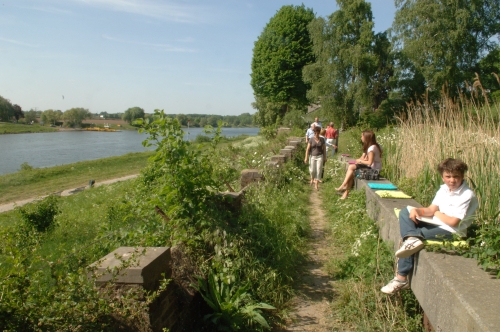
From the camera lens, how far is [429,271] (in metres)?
3.11

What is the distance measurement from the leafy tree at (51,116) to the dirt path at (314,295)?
87.0m

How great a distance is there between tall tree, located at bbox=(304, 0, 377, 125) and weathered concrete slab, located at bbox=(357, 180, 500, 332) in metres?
28.5

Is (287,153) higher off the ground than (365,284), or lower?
higher

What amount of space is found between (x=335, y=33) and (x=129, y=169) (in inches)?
746

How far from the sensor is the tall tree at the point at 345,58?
99.3ft

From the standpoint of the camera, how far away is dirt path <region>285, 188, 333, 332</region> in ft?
12.3

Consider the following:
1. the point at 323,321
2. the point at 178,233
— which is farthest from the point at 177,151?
the point at 323,321

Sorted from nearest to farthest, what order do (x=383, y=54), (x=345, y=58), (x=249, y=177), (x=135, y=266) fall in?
(x=135, y=266) < (x=249, y=177) < (x=345, y=58) < (x=383, y=54)

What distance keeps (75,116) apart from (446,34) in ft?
248

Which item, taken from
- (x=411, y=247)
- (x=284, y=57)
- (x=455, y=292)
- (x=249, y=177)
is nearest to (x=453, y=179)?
(x=411, y=247)

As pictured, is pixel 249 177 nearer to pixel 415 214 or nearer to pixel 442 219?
pixel 415 214

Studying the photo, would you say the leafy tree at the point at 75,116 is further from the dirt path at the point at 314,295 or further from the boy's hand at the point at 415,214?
the boy's hand at the point at 415,214

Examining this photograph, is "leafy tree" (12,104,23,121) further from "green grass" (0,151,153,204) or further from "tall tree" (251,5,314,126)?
"tall tree" (251,5,314,126)

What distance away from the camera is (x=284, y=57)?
3709cm
